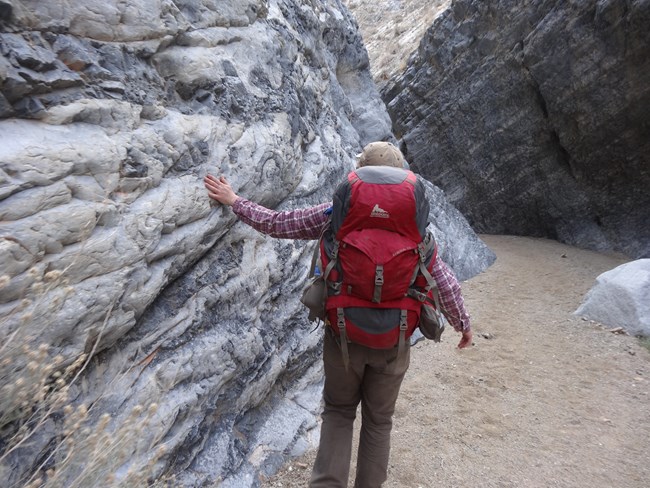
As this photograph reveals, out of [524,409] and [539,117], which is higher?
[539,117]

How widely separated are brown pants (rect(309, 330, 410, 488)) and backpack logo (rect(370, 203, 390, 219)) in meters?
0.75

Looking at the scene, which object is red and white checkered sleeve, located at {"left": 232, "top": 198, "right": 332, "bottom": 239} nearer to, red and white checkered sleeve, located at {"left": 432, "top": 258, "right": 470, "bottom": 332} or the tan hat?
the tan hat

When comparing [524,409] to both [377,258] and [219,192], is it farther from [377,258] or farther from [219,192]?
[219,192]

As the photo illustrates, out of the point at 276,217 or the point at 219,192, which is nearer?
the point at 276,217

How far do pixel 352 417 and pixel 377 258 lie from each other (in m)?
1.04

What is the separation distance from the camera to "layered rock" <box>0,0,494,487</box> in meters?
2.31

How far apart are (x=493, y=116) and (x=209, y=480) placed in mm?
10423

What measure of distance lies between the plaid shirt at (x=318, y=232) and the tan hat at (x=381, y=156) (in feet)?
1.10

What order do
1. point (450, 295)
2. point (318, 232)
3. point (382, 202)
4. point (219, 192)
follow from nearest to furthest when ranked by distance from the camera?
point (382, 202), point (450, 295), point (318, 232), point (219, 192)

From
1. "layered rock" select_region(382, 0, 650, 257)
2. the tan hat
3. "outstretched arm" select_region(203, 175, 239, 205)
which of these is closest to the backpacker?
the tan hat

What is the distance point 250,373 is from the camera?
3.48 metres

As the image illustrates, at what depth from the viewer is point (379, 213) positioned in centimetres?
234

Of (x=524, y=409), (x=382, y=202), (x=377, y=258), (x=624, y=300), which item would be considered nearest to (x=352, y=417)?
(x=377, y=258)

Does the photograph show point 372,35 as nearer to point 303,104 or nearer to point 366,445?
point 303,104
